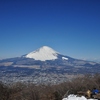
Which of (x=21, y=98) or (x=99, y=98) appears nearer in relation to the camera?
(x=99, y=98)

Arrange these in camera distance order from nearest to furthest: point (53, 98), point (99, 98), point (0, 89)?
point (99, 98) < point (53, 98) < point (0, 89)

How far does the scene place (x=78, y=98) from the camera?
57.8ft

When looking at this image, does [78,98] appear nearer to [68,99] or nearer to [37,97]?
[68,99]

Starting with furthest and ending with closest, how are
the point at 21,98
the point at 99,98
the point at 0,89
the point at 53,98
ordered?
the point at 0,89 → the point at 21,98 → the point at 53,98 → the point at 99,98

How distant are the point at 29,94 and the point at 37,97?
6.54ft

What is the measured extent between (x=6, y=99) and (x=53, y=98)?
391 inches

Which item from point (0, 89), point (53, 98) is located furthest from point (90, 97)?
point (0, 89)

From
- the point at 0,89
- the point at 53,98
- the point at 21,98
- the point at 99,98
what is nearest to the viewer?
the point at 99,98

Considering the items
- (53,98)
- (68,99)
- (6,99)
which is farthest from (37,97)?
(68,99)

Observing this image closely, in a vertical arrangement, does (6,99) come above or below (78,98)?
below

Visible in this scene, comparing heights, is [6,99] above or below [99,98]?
below

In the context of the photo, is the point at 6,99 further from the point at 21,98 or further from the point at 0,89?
the point at 0,89

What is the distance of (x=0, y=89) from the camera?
3431 cm

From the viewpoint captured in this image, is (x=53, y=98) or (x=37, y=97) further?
(x=37, y=97)
